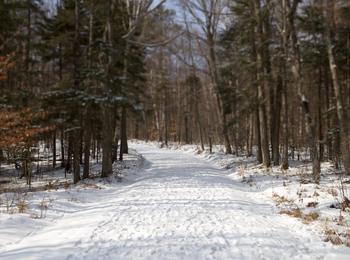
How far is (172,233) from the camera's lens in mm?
7418

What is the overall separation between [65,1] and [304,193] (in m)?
15.9

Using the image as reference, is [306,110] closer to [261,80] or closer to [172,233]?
[261,80]

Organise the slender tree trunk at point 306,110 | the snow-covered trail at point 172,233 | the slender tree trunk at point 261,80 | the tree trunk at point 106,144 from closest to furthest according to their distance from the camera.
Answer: the snow-covered trail at point 172,233
the slender tree trunk at point 306,110
the tree trunk at point 106,144
the slender tree trunk at point 261,80

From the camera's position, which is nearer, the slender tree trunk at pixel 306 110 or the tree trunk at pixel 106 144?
the slender tree trunk at pixel 306 110

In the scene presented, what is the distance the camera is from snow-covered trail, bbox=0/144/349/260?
625 centimetres

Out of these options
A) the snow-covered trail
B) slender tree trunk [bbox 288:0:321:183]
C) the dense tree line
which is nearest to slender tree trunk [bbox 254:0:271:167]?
the dense tree line

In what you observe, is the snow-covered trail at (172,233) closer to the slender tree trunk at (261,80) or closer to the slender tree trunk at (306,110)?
the slender tree trunk at (306,110)

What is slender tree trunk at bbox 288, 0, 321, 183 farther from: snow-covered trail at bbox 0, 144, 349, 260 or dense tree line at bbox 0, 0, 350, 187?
snow-covered trail at bbox 0, 144, 349, 260

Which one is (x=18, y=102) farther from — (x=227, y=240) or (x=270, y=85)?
(x=227, y=240)

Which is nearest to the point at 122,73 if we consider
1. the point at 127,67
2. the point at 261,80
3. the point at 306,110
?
the point at 127,67

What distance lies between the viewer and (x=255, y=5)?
1980 centimetres

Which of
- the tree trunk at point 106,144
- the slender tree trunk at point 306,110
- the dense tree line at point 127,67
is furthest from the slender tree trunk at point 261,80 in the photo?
the tree trunk at point 106,144

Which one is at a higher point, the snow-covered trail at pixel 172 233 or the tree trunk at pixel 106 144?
the tree trunk at pixel 106 144

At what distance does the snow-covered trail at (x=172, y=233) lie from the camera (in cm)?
625
